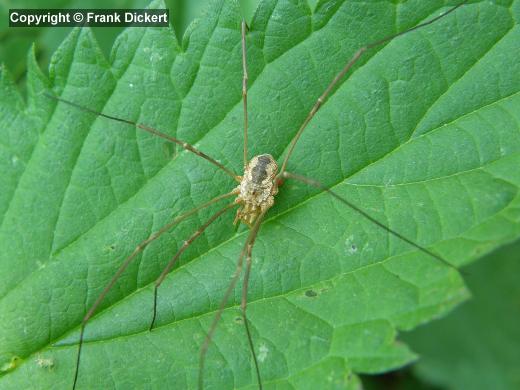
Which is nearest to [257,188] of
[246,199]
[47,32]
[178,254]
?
[246,199]

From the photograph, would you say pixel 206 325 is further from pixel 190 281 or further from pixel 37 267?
pixel 37 267

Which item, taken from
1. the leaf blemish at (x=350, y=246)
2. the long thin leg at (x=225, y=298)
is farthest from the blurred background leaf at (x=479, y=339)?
the long thin leg at (x=225, y=298)

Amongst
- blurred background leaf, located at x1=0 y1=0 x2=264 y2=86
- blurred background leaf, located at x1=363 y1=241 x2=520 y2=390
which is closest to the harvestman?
blurred background leaf, located at x1=363 y1=241 x2=520 y2=390

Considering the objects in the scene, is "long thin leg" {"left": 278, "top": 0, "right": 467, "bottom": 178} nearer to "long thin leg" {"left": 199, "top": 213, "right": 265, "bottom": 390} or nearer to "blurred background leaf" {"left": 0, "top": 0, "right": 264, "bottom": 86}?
"long thin leg" {"left": 199, "top": 213, "right": 265, "bottom": 390}

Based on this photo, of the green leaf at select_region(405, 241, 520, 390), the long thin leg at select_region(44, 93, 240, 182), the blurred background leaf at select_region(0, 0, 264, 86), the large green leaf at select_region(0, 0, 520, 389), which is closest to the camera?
the large green leaf at select_region(0, 0, 520, 389)

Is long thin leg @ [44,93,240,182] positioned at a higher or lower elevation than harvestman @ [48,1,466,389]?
higher
